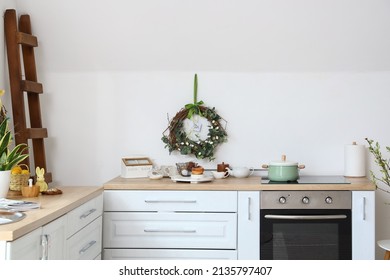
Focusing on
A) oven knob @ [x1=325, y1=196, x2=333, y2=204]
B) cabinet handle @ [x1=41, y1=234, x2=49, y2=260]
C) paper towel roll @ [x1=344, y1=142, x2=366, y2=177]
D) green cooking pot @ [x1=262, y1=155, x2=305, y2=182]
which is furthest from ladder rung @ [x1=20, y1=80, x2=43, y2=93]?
paper towel roll @ [x1=344, y1=142, x2=366, y2=177]

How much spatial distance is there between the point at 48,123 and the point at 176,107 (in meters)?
1.01

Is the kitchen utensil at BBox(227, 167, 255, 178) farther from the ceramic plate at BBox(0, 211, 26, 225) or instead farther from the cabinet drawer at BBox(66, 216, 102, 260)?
the ceramic plate at BBox(0, 211, 26, 225)

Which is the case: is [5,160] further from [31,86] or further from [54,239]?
[31,86]

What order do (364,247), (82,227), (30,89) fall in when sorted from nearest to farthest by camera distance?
(82,227) < (364,247) < (30,89)

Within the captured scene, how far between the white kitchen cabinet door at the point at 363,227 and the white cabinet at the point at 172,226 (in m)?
0.78

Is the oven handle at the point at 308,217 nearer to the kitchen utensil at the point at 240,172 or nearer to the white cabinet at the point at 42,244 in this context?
the kitchen utensil at the point at 240,172

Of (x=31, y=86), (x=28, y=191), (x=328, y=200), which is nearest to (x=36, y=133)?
(x=31, y=86)

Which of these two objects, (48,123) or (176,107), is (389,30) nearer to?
(176,107)

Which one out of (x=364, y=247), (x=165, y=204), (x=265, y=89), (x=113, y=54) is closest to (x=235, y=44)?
(x=265, y=89)

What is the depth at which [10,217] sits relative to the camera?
2412 millimetres

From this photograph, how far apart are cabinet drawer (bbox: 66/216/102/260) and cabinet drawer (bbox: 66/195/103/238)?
3 centimetres

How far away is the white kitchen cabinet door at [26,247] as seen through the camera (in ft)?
6.95

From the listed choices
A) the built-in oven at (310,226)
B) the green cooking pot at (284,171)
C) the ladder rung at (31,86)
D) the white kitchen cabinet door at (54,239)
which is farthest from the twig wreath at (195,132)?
the white kitchen cabinet door at (54,239)

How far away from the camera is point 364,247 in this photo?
3566 mm
